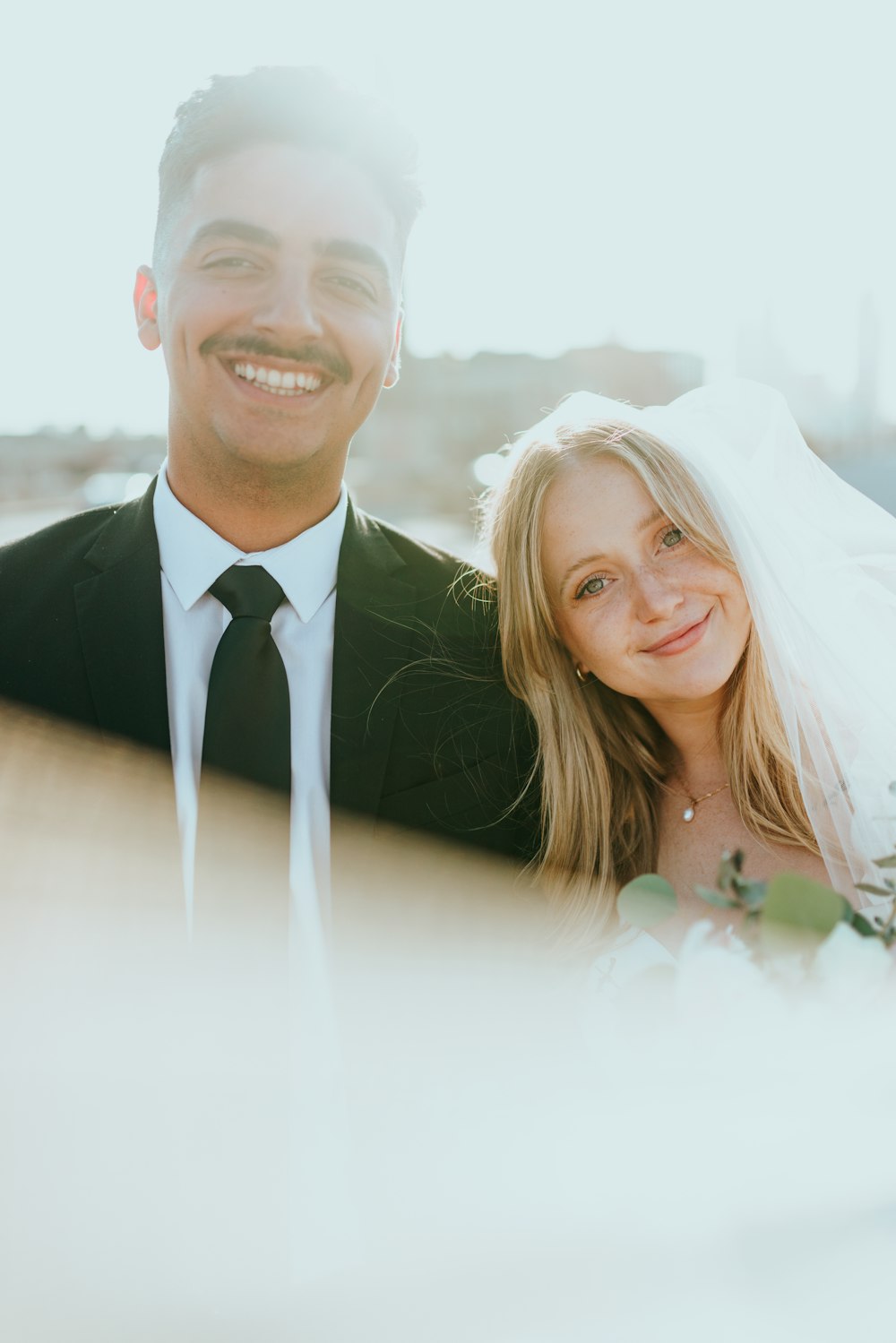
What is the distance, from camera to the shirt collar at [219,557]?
2.37 meters

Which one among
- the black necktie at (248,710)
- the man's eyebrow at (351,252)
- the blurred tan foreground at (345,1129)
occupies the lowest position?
the blurred tan foreground at (345,1129)

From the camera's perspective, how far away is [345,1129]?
7.38 ft

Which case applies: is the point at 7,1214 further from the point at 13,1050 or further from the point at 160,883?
the point at 160,883

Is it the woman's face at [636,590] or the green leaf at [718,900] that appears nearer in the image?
the green leaf at [718,900]

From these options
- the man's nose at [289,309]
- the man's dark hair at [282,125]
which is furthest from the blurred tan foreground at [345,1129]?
the man's dark hair at [282,125]

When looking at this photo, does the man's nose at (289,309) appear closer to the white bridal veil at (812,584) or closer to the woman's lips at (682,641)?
the white bridal veil at (812,584)

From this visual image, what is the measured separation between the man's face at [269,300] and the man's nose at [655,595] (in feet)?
2.34

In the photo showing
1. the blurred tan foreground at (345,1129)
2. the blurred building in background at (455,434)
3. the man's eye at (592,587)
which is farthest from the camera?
the blurred building in background at (455,434)

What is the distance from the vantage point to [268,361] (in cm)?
232

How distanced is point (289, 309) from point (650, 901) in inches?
59.0

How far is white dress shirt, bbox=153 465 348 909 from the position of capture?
2295 millimetres

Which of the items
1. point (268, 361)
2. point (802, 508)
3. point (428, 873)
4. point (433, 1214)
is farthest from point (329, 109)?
point (433, 1214)

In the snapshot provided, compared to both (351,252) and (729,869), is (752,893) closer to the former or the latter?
(729,869)

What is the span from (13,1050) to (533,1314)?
1.04m
